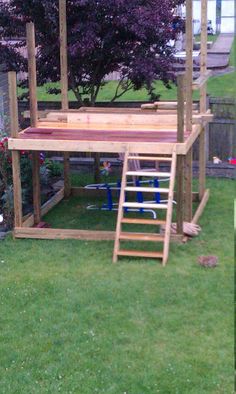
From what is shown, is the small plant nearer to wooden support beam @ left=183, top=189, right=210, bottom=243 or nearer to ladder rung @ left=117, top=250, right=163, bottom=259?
wooden support beam @ left=183, top=189, right=210, bottom=243

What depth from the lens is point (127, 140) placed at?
8.42 metres

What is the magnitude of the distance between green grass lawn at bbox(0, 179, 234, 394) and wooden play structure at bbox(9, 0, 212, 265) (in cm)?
32

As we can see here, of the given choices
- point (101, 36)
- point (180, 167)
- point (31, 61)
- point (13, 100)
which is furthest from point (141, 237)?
point (101, 36)

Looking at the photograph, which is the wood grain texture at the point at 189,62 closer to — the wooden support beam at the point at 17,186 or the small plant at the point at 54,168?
the wooden support beam at the point at 17,186

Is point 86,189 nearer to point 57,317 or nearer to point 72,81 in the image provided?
point 72,81

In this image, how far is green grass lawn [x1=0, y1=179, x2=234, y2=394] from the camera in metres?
5.22

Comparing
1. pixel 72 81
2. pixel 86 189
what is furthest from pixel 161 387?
pixel 72 81

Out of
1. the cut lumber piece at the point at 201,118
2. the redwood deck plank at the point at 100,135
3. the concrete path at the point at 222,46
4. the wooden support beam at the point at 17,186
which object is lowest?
the wooden support beam at the point at 17,186

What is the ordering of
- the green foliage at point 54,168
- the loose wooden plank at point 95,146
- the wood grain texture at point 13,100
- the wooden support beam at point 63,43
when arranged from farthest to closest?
the green foliage at point 54,168, the wooden support beam at point 63,43, the wood grain texture at point 13,100, the loose wooden plank at point 95,146

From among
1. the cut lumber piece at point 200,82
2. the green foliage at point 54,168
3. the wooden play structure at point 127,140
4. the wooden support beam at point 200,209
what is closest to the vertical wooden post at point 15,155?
the wooden play structure at point 127,140

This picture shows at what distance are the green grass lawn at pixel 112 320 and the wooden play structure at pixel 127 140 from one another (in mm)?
319

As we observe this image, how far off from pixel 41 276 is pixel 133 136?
2.36 m

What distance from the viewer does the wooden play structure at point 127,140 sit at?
Result: 7977 millimetres

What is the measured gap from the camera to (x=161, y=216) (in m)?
9.61
